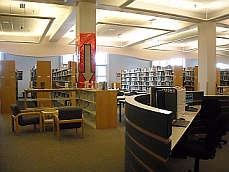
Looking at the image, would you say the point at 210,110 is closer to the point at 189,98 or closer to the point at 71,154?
the point at 189,98

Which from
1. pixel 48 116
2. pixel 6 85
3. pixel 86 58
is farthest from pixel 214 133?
pixel 6 85

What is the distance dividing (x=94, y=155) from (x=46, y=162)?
0.82m

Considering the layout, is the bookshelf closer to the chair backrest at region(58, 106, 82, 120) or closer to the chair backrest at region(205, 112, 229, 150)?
the chair backrest at region(58, 106, 82, 120)

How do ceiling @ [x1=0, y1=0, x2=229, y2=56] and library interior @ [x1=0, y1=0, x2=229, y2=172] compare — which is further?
ceiling @ [x1=0, y1=0, x2=229, y2=56]

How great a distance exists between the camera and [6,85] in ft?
32.2

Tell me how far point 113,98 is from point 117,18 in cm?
492

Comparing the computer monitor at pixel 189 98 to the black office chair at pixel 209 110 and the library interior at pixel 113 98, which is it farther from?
the black office chair at pixel 209 110

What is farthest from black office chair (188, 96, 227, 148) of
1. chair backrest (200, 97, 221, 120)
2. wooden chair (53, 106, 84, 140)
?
wooden chair (53, 106, 84, 140)

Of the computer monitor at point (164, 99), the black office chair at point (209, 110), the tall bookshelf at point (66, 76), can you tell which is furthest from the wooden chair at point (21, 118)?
the black office chair at point (209, 110)

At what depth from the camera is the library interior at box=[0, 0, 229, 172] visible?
301 cm

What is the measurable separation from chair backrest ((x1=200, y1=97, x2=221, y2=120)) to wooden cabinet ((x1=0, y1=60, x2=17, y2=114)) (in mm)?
7496

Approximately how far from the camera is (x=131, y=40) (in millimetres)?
15547

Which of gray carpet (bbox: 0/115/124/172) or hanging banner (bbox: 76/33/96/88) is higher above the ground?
hanging banner (bbox: 76/33/96/88)

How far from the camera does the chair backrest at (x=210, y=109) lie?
5.08 m
